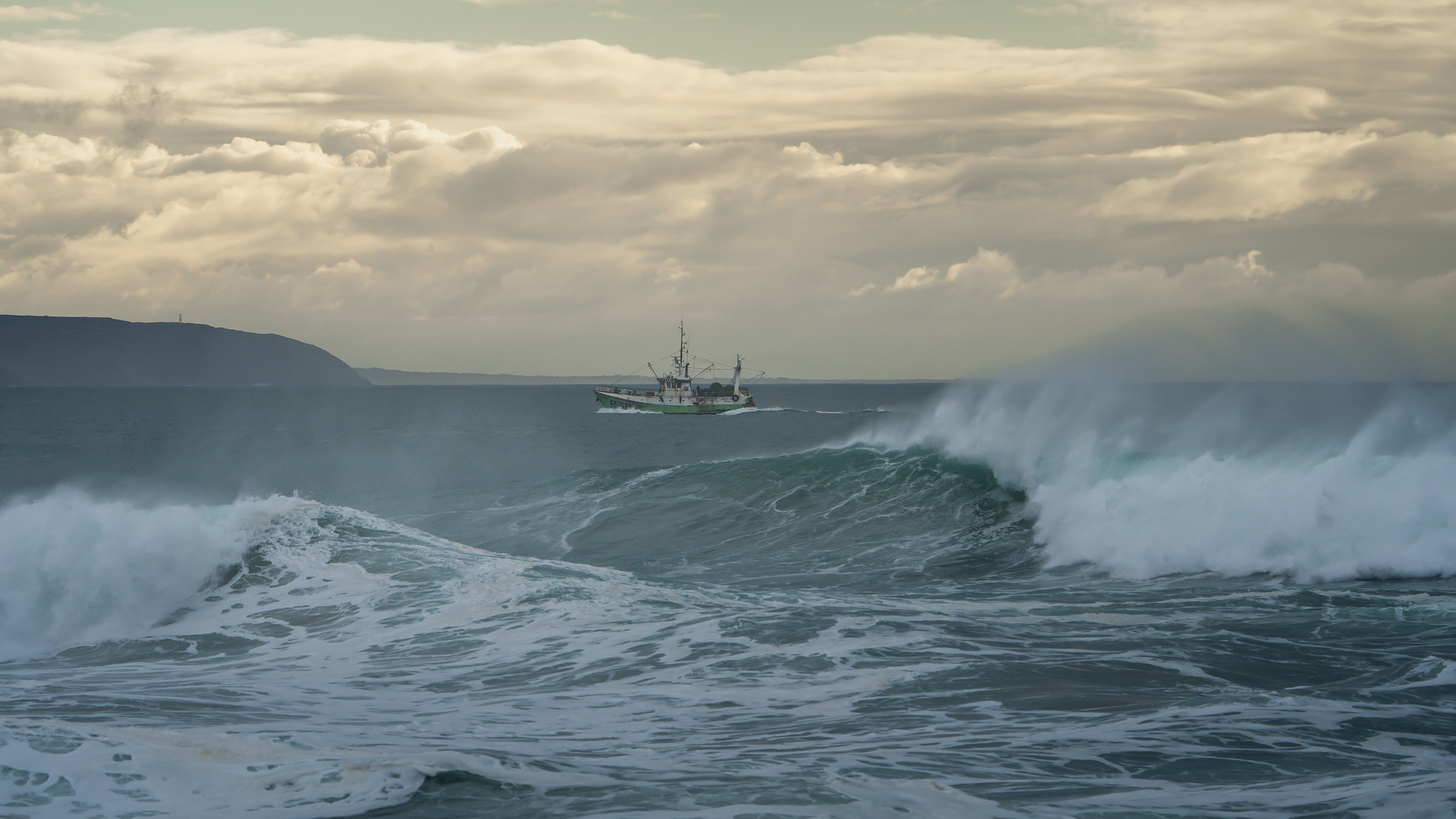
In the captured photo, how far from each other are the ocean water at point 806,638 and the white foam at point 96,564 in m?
0.06

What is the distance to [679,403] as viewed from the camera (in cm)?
11206

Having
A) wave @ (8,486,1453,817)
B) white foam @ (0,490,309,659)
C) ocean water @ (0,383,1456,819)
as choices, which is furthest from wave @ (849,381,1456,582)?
white foam @ (0,490,309,659)

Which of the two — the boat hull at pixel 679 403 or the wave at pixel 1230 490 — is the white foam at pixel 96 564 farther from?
the boat hull at pixel 679 403

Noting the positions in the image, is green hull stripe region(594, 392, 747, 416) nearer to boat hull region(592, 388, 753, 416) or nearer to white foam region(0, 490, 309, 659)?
boat hull region(592, 388, 753, 416)

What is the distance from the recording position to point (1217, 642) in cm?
1168

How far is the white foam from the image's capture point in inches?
576

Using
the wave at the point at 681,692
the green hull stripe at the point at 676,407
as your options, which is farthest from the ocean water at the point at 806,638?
the green hull stripe at the point at 676,407

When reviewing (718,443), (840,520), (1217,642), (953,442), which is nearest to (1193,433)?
(953,442)

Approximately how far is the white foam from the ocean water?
0.06 metres

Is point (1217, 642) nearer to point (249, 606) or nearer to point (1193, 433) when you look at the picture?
point (249, 606)

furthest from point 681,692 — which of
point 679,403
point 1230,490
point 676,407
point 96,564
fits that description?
point 679,403

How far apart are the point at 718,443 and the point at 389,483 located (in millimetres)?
32882

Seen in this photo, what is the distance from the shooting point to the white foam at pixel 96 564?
14641 millimetres

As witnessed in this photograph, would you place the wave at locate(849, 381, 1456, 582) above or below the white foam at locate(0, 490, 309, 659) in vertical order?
above
